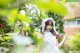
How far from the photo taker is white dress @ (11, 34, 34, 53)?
48 cm

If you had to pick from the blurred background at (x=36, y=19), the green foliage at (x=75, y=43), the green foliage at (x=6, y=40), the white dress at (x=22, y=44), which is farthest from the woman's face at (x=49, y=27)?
the green foliage at (x=75, y=43)

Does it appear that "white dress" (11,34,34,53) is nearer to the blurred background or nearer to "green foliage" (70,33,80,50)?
the blurred background

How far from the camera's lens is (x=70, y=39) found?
855cm

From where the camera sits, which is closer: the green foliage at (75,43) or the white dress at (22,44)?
the white dress at (22,44)

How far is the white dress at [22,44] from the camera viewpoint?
48cm

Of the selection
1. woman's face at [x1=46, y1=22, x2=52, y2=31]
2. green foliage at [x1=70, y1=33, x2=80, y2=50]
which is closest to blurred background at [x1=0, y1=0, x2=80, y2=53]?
green foliage at [x1=70, y1=33, x2=80, y2=50]

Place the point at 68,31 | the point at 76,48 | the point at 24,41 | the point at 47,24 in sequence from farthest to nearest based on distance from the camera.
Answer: the point at 68,31
the point at 76,48
the point at 47,24
the point at 24,41

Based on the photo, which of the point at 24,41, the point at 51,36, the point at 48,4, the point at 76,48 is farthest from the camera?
the point at 76,48

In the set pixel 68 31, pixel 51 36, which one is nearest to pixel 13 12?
pixel 51 36

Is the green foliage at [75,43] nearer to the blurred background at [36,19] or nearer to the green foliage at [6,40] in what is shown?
the blurred background at [36,19]

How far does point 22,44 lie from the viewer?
51cm

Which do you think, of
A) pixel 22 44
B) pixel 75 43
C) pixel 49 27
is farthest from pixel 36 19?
pixel 75 43

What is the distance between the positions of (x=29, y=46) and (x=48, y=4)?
11.0 inches

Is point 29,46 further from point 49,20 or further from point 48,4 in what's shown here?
point 49,20
